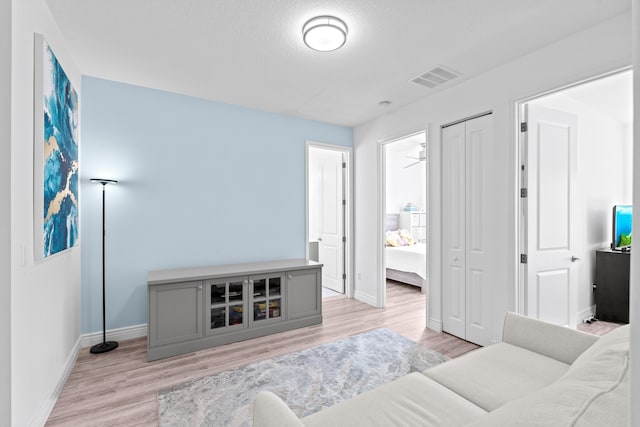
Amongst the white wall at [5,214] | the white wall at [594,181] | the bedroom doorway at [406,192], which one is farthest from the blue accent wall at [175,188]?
the white wall at [594,181]

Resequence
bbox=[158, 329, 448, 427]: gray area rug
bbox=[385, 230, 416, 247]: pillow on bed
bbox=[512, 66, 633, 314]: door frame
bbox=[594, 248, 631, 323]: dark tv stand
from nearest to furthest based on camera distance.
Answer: bbox=[158, 329, 448, 427]: gray area rug
bbox=[512, 66, 633, 314]: door frame
bbox=[594, 248, 631, 323]: dark tv stand
bbox=[385, 230, 416, 247]: pillow on bed

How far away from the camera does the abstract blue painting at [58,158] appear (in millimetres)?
1979

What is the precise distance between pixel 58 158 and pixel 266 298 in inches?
85.1

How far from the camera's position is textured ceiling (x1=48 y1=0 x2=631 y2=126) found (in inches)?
82.0

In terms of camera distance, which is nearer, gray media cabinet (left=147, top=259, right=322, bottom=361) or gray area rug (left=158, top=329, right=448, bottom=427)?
gray area rug (left=158, top=329, right=448, bottom=427)

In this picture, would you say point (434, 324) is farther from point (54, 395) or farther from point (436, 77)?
point (54, 395)

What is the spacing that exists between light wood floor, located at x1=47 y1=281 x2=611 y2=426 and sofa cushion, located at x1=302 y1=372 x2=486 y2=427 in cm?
135

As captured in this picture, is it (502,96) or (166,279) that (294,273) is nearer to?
(166,279)

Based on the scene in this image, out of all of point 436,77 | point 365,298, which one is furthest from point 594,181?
point 365,298

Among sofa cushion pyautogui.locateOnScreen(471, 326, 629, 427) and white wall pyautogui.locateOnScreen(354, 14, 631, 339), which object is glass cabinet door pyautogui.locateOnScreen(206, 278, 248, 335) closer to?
white wall pyautogui.locateOnScreen(354, 14, 631, 339)

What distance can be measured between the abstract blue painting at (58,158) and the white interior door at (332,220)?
3308mm

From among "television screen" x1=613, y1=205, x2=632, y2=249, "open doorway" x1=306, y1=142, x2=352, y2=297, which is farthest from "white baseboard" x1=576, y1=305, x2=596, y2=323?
"open doorway" x1=306, y1=142, x2=352, y2=297

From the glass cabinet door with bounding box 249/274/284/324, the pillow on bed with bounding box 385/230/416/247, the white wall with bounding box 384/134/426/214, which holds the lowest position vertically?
the glass cabinet door with bounding box 249/274/284/324

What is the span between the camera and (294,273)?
3.59 m
